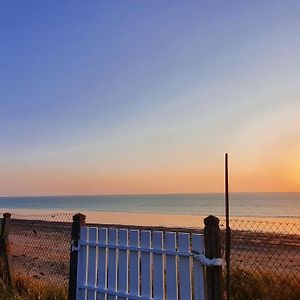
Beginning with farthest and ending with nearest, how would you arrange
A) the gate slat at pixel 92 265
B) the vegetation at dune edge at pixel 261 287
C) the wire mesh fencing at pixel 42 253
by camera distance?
1. the wire mesh fencing at pixel 42 253
2. the vegetation at dune edge at pixel 261 287
3. the gate slat at pixel 92 265

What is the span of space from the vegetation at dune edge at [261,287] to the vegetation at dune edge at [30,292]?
9.43ft

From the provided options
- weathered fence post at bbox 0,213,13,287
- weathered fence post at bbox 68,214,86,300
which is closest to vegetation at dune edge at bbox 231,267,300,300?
weathered fence post at bbox 68,214,86,300

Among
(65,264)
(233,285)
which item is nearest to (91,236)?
(233,285)

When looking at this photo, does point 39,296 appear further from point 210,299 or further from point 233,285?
point 210,299

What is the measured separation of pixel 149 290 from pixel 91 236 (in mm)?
1339

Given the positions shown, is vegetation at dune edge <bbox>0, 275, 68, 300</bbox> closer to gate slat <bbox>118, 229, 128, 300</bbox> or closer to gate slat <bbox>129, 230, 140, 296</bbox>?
gate slat <bbox>118, 229, 128, 300</bbox>

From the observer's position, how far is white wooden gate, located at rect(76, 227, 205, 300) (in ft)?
16.4

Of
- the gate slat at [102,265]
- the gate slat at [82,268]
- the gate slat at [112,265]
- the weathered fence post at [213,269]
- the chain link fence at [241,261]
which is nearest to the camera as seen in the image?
the weathered fence post at [213,269]

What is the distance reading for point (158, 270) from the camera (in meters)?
5.26

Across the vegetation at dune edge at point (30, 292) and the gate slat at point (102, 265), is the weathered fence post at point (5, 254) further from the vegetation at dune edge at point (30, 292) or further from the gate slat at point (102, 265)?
the gate slat at point (102, 265)

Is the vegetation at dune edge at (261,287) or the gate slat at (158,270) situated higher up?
the gate slat at (158,270)

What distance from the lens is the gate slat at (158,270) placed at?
17.1 feet

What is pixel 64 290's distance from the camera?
25.3 ft

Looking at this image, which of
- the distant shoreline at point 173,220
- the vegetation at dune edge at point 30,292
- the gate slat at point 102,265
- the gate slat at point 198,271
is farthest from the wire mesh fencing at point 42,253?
the gate slat at point 198,271
